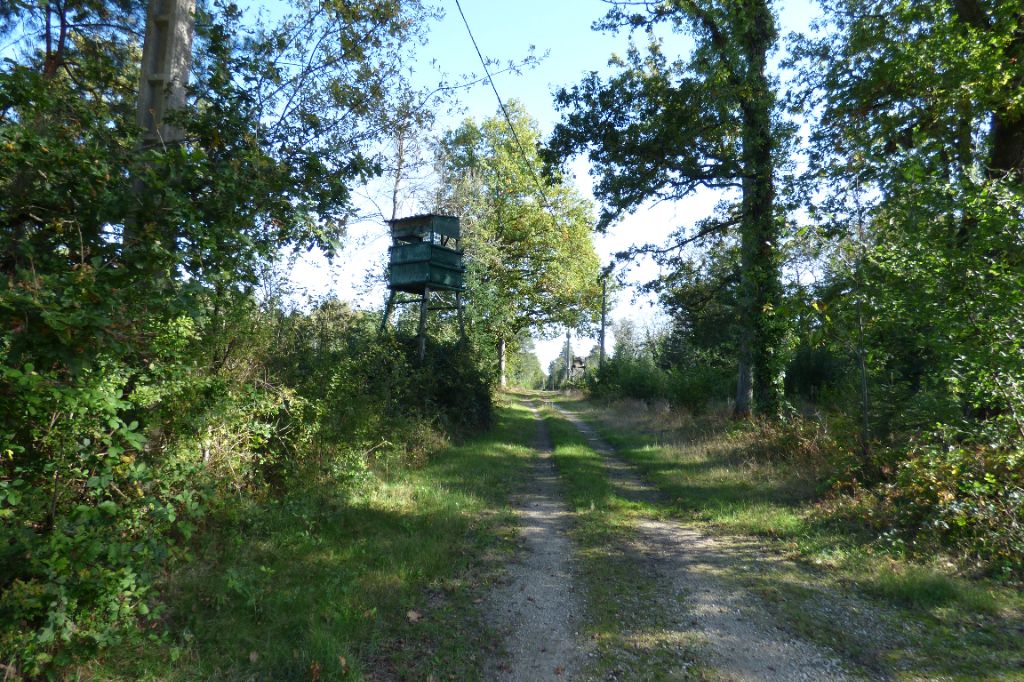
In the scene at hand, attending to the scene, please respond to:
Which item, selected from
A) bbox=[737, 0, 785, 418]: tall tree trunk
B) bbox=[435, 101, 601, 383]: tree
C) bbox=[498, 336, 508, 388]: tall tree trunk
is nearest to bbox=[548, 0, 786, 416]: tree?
bbox=[737, 0, 785, 418]: tall tree trunk

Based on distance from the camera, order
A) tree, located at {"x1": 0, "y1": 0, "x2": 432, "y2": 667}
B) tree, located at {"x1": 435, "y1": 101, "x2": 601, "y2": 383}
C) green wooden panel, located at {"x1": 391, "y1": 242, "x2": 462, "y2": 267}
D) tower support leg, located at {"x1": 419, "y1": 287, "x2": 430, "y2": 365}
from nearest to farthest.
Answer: tree, located at {"x1": 0, "y1": 0, "x2": 432, "y2": 667}
green wooden panel, located at {"x1": 391, "y1": 242, "x2": 462, "y2": 267}
tower support leg, located at {"x1": 419, "y1": 287, "x2": 430, "y2": 365}
tree, located at {"x1": 435, "y1": 101, "x2": 601, "y2": 383}

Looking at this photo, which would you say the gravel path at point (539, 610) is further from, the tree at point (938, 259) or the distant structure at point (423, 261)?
the distant structure at point (423, 261)

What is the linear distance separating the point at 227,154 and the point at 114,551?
4.21 metres

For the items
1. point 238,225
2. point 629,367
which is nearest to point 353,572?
point 238,225

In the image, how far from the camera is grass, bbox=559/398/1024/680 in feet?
14.5

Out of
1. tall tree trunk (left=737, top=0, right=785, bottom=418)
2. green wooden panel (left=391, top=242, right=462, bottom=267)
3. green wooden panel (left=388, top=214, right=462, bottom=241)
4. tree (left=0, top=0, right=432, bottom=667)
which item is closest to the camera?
tree (left=0, top=0, right=432, bottom=667)

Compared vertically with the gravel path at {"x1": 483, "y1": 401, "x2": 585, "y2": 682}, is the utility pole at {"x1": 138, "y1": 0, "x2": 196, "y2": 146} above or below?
above

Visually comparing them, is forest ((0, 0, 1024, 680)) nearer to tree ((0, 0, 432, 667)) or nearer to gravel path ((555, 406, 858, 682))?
tree ((0, 0, 432, 667))

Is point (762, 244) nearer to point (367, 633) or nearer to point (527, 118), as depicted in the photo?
point (367, 633)

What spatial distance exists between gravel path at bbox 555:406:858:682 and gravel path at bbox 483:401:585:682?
0.99 meters

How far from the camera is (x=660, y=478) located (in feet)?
38.1

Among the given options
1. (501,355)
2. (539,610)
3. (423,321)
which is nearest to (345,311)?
(423,321)

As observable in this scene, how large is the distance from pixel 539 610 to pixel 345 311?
8.48m

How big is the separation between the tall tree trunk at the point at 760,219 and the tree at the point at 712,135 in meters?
0.03
